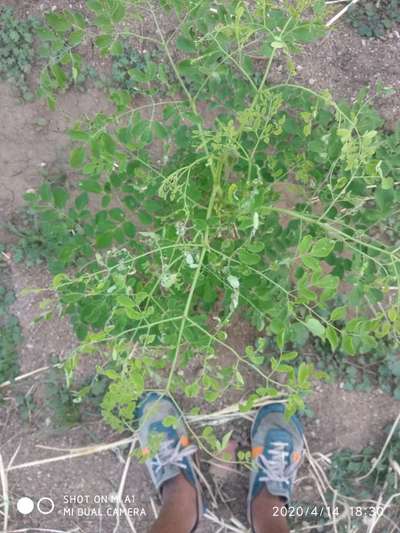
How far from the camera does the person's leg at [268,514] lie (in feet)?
7.75

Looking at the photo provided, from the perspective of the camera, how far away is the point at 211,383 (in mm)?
1419

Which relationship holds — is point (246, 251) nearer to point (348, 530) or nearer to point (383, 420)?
point (383, 420)

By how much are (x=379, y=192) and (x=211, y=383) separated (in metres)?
0.81

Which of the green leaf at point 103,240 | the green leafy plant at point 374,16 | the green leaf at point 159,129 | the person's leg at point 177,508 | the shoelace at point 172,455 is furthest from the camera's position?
the green leafy plant at point 374,16

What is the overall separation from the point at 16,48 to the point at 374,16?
1.78 metres

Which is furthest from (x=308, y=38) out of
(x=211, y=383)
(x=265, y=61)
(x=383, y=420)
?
(x=383, y=420)

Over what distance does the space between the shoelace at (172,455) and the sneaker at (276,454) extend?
32 cm

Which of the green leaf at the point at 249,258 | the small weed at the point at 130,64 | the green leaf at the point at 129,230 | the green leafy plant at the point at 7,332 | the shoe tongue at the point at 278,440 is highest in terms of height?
the small weed at the point at 130,64

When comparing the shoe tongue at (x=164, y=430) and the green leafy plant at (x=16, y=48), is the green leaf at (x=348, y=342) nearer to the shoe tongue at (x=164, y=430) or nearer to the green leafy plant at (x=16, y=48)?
the shoe tongue at (x=164, y=430)

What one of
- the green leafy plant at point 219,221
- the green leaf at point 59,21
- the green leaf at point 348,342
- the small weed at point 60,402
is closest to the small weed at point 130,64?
the green leafy plant at point 219,221

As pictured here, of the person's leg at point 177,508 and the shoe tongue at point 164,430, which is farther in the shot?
the shoe tongue at point 164,430

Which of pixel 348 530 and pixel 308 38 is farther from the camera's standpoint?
pixel 348 530

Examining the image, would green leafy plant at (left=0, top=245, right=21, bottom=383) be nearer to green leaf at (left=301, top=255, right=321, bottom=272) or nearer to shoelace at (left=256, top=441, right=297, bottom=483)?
shoelace at (left=256, top=441, right=297, bottom=483)

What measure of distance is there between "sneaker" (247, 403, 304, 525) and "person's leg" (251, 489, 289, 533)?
1.2 inches
